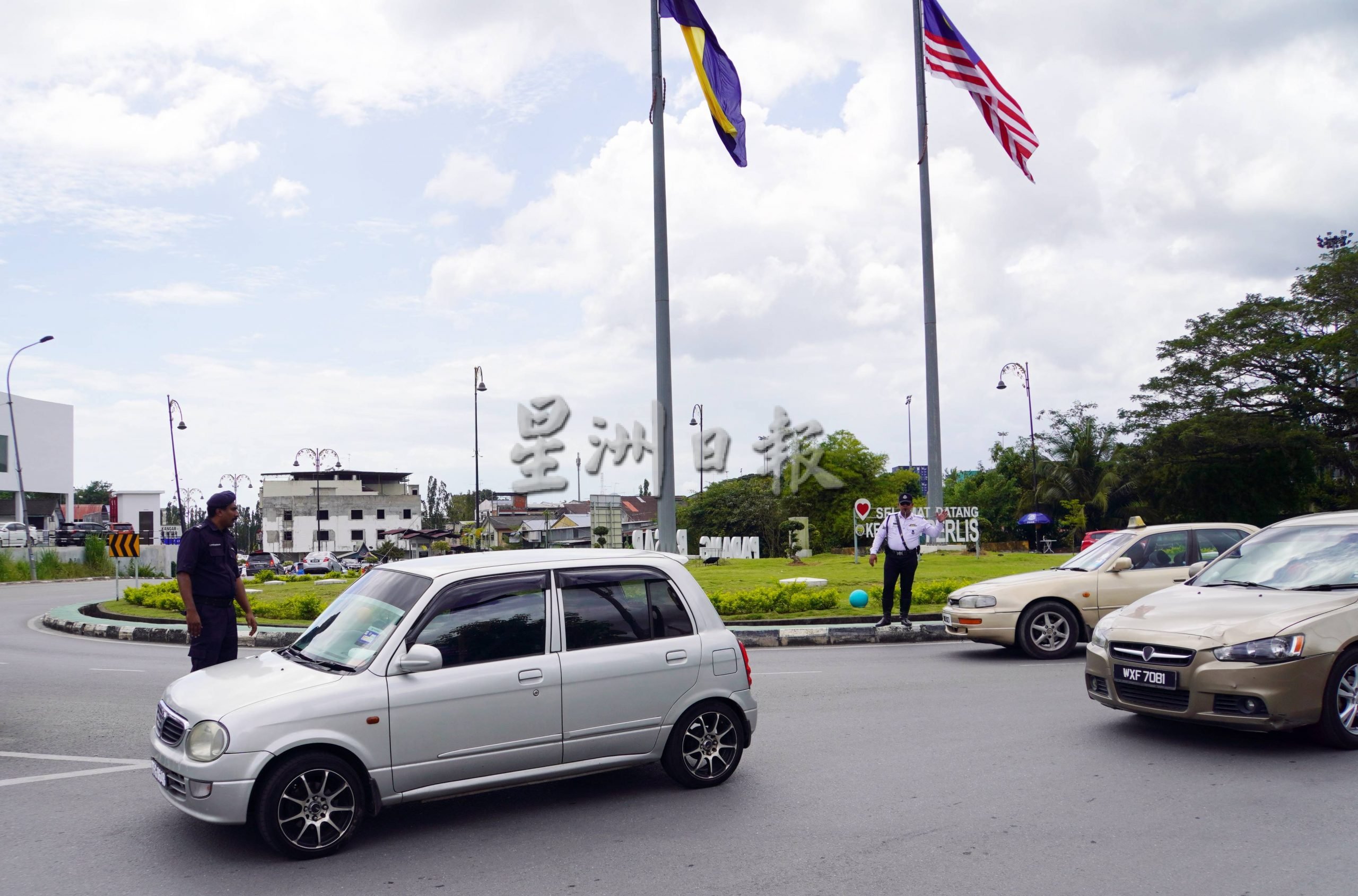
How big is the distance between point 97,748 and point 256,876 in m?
3.93

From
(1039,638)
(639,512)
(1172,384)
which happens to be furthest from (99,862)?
(639,512)

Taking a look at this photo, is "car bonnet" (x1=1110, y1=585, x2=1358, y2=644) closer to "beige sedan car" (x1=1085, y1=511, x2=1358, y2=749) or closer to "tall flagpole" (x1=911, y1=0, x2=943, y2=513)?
"beige sedan car" (x1=1085, y1=511, x2=1358, y2=749)

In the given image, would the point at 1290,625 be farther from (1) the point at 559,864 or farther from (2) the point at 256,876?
(2) the point at 256,876

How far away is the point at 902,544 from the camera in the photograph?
1319 centimetres

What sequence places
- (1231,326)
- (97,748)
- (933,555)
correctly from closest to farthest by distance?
(97,748), (933,555), (1231,326)

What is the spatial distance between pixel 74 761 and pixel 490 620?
4036mm

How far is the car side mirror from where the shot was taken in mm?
5465

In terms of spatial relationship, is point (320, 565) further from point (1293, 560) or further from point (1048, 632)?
point (1293, 560)

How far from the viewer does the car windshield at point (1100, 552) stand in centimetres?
1177

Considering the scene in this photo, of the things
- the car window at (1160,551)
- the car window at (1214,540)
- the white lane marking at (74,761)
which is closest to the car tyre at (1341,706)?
the car window at (1160,551)

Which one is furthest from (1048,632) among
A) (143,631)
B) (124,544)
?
(124,544)

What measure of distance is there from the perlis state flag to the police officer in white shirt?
8.91m

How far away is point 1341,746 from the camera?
6.83 m

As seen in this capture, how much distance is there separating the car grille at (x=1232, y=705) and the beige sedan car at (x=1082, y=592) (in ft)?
16.1
